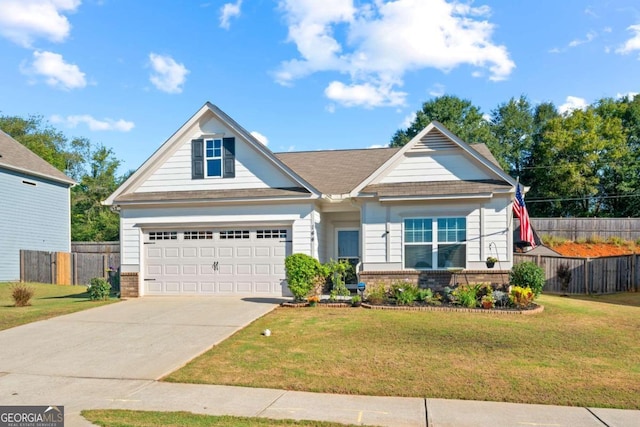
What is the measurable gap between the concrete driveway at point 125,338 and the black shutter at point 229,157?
431cm

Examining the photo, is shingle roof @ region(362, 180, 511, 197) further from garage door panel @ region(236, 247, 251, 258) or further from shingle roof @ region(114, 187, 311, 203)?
garage door panel @ region(236, 247, 251, 258)

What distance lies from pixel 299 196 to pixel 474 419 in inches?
414

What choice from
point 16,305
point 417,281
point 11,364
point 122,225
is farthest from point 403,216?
point 16,305

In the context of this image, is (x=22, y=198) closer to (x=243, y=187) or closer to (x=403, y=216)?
(x=243, y=187)

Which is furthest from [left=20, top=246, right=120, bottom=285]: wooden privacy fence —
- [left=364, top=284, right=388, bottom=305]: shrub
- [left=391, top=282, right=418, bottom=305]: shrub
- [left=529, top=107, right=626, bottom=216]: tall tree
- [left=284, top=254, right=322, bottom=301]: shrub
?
[left=529, top=107, right=626, bottom=216]: tall tree

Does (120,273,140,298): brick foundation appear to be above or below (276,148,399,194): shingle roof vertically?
below

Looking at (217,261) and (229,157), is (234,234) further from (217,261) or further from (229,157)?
(229,157)

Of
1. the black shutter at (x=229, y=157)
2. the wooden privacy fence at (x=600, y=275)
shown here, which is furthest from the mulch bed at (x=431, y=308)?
the wooden privacy fence at (x=600, y=275)

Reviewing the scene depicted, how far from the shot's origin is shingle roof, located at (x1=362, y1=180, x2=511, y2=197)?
14.7 m

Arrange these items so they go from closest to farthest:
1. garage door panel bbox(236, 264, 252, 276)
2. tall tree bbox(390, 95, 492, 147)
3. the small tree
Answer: garage door panel bbox(236, 264, 252, 276), the small tree, tall tree bbox(390, 95, 492, 147)

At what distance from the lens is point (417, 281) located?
589 inches

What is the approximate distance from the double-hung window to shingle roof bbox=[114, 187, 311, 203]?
664 mm

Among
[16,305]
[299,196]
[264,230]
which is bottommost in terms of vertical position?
[16,305]

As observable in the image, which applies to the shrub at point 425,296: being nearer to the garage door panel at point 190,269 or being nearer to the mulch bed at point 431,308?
the mulch bed at point 431,308
